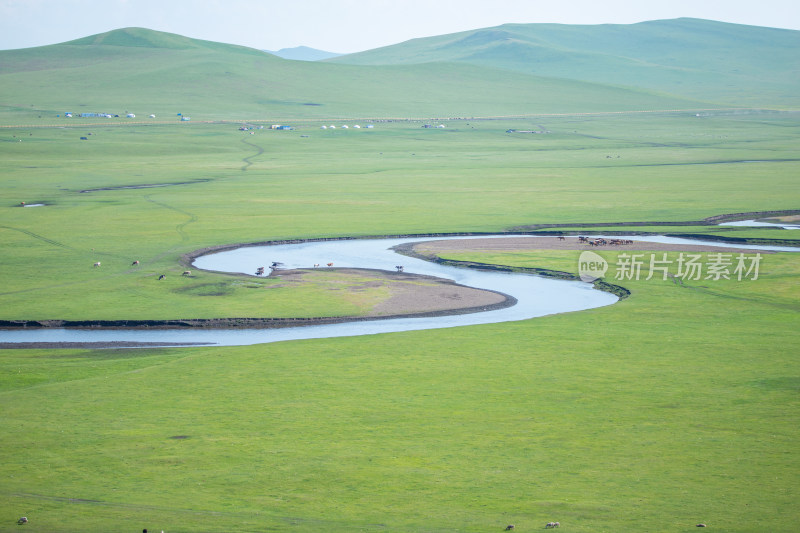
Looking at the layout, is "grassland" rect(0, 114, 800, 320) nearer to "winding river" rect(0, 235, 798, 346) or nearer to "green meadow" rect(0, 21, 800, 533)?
"green meadow" rect(0, 21, 800, 533)

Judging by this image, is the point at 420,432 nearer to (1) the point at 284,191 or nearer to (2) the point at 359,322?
(2) the point at 359,322

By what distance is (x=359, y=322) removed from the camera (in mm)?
40281

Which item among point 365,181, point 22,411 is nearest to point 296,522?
point 22,411

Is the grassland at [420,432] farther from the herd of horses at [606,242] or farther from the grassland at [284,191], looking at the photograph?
the herd of horses at [606,242]

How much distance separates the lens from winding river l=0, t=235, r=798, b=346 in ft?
123

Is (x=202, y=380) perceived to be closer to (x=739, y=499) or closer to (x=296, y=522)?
(x=296, y=522)

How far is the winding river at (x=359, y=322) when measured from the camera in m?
37.5

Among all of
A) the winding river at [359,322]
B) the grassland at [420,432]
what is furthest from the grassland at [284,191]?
the grassland at [420,432]

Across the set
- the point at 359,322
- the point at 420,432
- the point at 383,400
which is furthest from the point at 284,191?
the point at 420,432

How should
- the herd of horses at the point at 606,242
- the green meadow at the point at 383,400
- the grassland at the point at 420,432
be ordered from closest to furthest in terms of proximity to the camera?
the grassland at the point at 420,432
the green meadow at the point at 383,400
the herd of horses at the point at 606,242

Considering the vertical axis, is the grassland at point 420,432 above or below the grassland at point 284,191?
below

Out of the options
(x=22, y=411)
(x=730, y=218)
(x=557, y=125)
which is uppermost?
(x=557, y=125)

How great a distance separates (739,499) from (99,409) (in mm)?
18032

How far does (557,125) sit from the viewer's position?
173875mm
